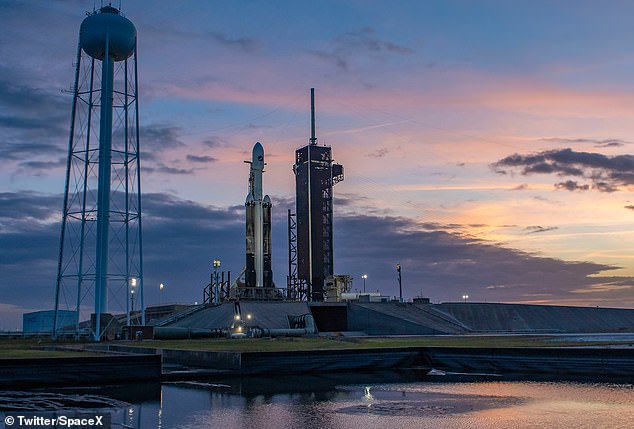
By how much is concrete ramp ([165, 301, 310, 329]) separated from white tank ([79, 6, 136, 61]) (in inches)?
1221

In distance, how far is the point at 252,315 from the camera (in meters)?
81.0

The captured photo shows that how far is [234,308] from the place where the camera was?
8112 cm

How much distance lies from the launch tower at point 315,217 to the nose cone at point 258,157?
10.6 m

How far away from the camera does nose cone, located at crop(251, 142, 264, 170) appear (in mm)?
99688

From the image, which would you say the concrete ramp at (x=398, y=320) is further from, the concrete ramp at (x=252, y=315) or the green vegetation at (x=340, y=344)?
the green vegetation at (x=340, y=344)

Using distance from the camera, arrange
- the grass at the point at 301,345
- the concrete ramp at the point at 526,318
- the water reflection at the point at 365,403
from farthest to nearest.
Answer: the concrete ramp at the point at 526,318, the grass at the point at 301,345, the water reflection at the point at 365,403

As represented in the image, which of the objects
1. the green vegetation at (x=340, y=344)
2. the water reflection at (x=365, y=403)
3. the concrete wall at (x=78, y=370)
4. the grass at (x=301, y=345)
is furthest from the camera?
the green vegetation at (x=340, y=344)

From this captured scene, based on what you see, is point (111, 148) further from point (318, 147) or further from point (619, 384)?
point (619, 384)

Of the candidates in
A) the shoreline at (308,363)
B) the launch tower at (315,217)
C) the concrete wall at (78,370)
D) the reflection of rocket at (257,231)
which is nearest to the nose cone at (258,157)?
the reflection of rocket at (257,231)

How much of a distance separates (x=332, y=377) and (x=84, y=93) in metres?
43.8

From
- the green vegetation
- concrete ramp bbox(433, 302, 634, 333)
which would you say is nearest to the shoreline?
the green vegetation

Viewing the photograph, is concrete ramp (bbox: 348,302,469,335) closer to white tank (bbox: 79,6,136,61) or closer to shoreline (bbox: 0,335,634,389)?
shoreline (bbox: 0,335,634,389)

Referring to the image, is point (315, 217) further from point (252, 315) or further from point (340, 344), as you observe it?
point (340, 344)

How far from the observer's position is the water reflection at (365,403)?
23.3 meters
